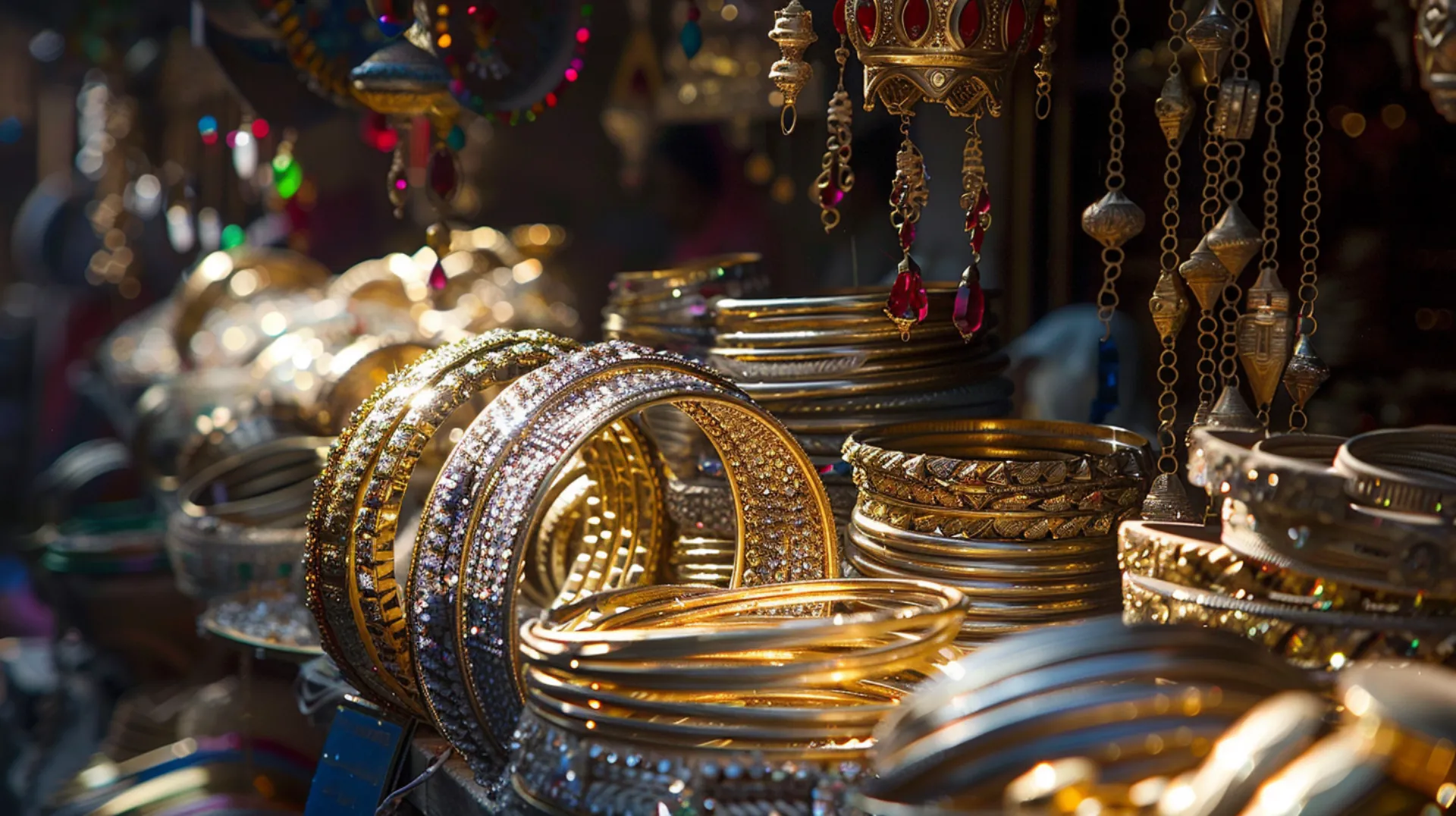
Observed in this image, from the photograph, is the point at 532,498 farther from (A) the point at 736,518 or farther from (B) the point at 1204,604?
(B) the point at 1204,604

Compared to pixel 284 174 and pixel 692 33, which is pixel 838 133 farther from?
pixel 284 174

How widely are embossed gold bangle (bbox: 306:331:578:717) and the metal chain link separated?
0.42m

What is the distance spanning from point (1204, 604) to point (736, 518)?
41 centimetres

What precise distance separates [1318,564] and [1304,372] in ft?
0.92

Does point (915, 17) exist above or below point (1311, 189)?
above

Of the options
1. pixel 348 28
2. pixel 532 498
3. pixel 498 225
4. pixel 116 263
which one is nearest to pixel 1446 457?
pixel 532 498

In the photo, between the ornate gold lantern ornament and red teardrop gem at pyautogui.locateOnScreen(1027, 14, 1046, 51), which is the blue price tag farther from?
red teardrop gem at pyautogui.locateOnScreen(1027, 14, 1046, 51)

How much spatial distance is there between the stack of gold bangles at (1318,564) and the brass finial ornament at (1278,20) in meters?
0.27

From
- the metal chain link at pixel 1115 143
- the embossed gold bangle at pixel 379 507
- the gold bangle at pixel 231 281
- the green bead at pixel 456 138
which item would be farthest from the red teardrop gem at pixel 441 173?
the gold bangle at pixel 231 281

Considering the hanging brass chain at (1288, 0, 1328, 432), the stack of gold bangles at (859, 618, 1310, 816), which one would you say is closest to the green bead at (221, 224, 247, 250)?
the hanging brass chain at (1288, 0, 1328, 432)

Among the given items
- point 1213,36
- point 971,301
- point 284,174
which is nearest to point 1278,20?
point 1213,36

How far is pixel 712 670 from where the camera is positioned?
718mm

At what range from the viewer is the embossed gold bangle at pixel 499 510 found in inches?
33.2

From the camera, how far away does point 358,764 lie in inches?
40.2
